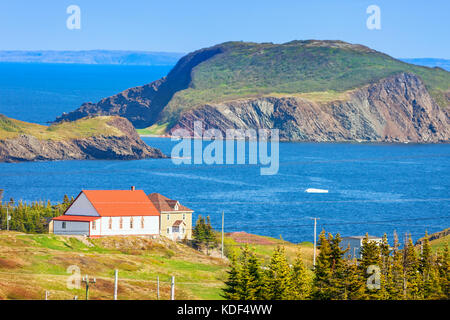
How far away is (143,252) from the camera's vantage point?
256 feet

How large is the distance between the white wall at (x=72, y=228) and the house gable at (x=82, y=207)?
145 cm

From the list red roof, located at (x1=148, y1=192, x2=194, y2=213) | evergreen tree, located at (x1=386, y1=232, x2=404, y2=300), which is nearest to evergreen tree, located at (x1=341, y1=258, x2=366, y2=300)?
evergreen tree, located at (x1=386, y1=232, x2=404, y2=300)

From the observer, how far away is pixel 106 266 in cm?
6744

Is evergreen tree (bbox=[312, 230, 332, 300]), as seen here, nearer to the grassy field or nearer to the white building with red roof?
the grassy field

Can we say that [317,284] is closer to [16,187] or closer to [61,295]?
[61,295]

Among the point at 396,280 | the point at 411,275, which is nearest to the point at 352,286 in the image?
the point at 396,280

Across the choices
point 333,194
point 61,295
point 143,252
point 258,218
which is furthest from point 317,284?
point 333,194

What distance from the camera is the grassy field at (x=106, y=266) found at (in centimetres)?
5653

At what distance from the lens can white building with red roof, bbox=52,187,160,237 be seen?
81.3m

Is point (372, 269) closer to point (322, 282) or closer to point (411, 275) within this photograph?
point (322, 282)

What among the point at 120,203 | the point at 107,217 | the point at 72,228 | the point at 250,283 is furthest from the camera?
the point at 120,203

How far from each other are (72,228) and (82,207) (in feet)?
8.38

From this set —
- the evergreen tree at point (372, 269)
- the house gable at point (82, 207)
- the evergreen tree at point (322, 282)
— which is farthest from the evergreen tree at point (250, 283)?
the house gable at point (82, 207)
